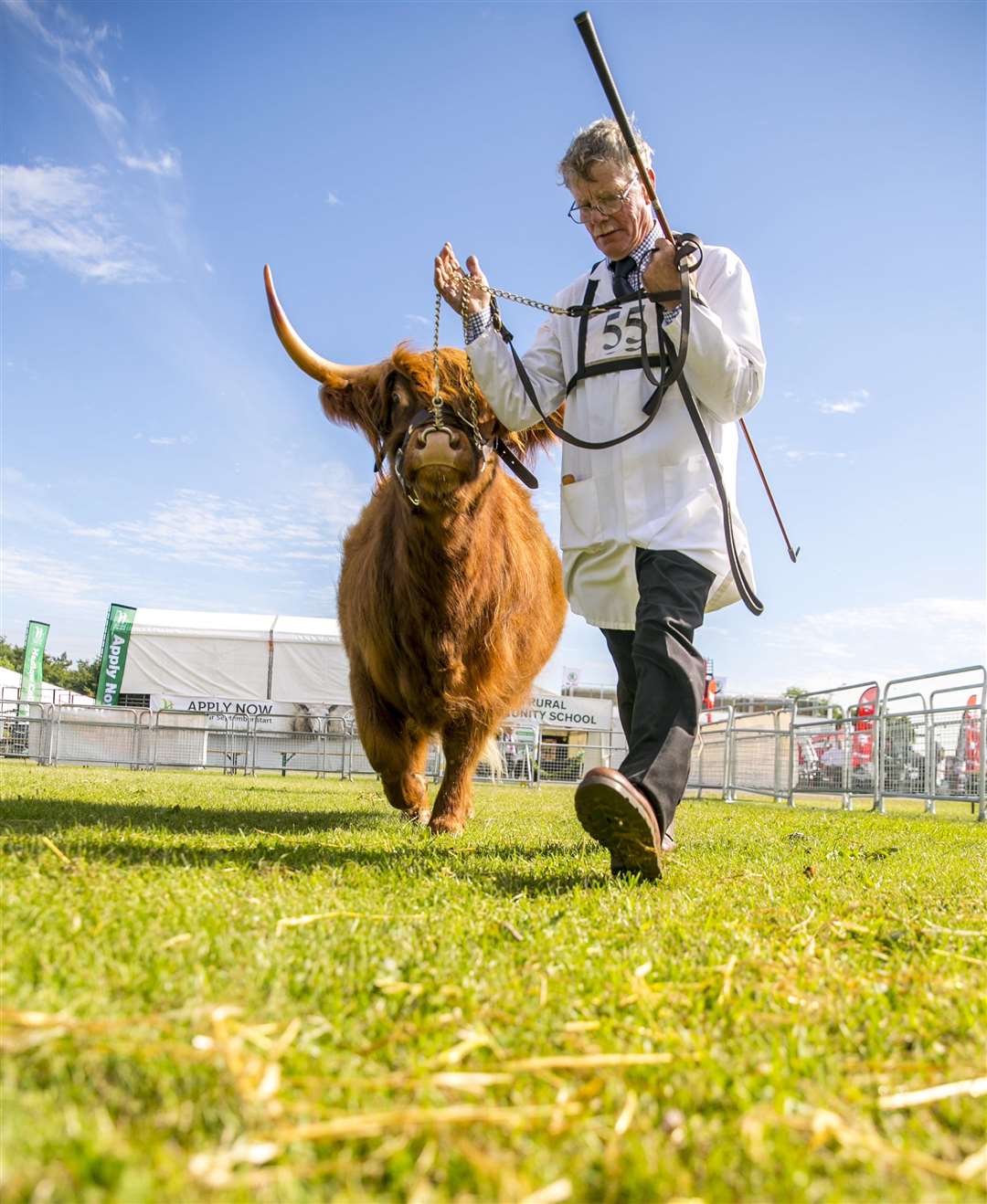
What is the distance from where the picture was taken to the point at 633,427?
11.0ft

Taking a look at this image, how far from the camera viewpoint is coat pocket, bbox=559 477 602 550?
3463 millimetres

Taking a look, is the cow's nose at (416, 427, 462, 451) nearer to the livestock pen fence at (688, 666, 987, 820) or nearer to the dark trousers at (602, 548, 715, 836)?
the dark trousers at (602, 548, 715, 836)

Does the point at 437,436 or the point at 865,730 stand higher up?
the point at 437,436

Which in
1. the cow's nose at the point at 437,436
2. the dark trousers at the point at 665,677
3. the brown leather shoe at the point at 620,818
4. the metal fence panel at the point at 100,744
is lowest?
the metal fence panel at the point at 100,744

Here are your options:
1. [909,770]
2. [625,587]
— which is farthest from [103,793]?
[909,770]

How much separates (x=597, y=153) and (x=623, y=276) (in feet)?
1.35

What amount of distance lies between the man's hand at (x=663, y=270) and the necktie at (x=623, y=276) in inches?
13.9

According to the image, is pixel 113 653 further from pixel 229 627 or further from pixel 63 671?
pixel 63 671

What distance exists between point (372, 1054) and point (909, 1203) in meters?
0.64

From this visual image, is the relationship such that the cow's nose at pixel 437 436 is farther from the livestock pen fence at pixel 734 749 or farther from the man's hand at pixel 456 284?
the livestock pen fence at pixel 734 749

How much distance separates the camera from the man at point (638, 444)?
296cm

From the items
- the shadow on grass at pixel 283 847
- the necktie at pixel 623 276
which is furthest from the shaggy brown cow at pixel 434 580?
the necktie at pixel 623 276

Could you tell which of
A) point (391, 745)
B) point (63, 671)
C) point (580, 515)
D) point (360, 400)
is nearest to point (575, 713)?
point (391, 745)

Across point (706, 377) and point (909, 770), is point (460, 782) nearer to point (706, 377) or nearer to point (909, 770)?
point (706, 377)
